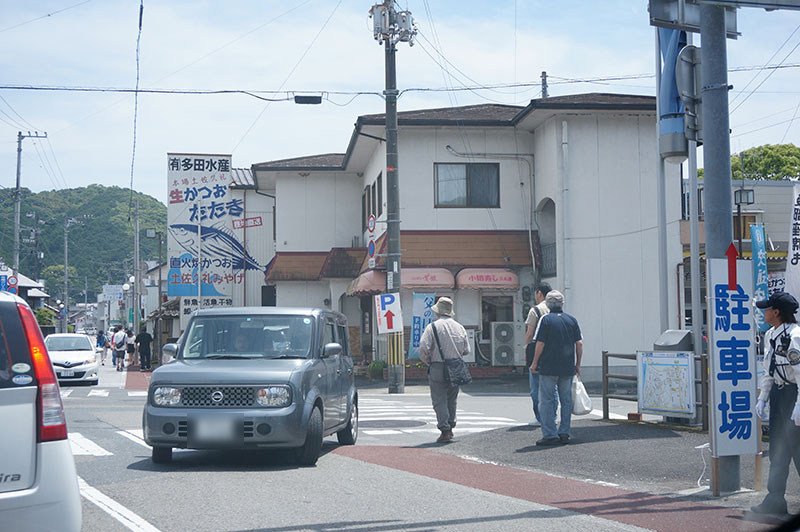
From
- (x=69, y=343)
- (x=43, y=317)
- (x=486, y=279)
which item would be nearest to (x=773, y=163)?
(x=486, y=279)

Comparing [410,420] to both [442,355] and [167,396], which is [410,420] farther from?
[167,396]

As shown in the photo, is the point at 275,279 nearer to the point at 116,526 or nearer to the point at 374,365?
the point at 374,365

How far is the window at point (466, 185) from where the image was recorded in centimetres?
2581

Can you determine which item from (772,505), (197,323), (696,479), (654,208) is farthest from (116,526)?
(654,208)

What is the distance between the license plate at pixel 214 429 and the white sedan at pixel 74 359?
16.8m

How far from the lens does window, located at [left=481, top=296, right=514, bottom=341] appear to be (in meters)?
25.8

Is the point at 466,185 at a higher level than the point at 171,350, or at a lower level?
higher

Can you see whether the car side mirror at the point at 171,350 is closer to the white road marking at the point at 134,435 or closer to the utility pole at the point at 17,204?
the white road marking at the point at 134,435

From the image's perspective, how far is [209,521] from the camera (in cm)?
630

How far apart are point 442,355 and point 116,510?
5.29m

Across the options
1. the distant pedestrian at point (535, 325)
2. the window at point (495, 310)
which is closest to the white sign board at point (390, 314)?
the window at point (495, 310)

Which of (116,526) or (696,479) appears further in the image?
(696,479)

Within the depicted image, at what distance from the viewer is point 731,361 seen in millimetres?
7402

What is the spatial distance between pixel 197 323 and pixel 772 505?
21.0ft
